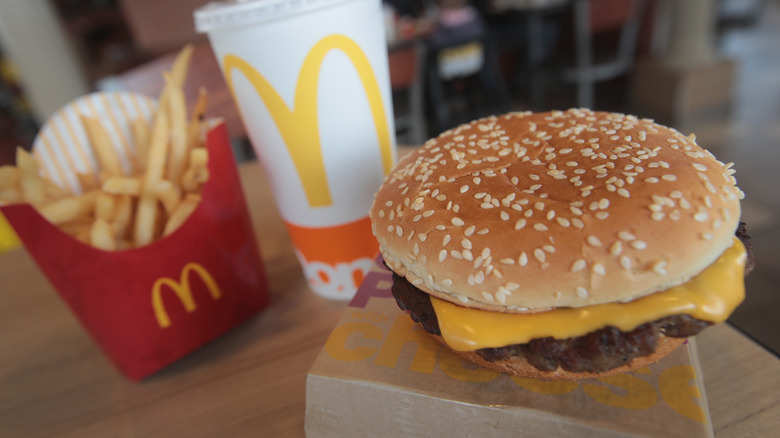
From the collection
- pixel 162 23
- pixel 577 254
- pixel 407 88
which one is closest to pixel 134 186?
pixel 577 254

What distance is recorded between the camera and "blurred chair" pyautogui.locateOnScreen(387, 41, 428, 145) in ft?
12.5

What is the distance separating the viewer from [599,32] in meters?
5.44

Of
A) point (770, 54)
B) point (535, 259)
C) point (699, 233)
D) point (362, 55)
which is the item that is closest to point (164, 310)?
point (362, 55)

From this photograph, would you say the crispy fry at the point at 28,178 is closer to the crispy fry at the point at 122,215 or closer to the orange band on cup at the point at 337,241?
the crispy fry at the point at 122,215

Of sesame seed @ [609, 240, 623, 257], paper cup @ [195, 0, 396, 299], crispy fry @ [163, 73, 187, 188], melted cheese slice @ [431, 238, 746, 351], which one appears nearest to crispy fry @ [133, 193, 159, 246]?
crispy fry @ [163, 73, 187, 188]

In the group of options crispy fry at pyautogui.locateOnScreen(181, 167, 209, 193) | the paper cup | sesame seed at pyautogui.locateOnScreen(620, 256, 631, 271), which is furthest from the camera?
crispy fry at pyautogui.locateOnScreen(181, 167, 209, 193)

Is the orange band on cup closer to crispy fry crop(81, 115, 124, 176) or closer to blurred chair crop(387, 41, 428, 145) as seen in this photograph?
crispy fry crop(81, 115, 124, 176)

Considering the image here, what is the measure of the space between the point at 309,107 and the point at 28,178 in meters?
0.69

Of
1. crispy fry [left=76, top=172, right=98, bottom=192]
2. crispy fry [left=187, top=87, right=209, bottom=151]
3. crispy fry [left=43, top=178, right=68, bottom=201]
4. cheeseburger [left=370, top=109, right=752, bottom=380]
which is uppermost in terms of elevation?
crispy fry [left=187, top=87, right=209, bottom=151]

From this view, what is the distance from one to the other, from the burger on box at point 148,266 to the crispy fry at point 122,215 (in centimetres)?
17

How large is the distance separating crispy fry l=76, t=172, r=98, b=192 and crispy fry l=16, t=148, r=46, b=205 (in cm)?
25

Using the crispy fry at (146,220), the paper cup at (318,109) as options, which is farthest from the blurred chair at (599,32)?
the crispy fry at (146,220)

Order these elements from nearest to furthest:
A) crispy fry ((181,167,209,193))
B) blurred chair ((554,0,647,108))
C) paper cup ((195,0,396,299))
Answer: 1. paper cup ((195,0,396,299))
2. crispy fry ((181,167,209,193))
3. blurred chair ((554,0,647,108))

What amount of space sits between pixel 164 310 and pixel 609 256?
109 centimetres
